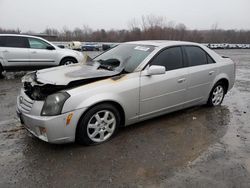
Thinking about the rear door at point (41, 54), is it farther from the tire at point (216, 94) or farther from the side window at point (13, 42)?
the tire at point (216, 94)

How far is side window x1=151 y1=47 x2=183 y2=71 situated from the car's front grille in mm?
2031

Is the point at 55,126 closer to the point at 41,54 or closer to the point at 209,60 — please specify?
the point at 209,60

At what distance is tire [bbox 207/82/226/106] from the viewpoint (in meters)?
4.96

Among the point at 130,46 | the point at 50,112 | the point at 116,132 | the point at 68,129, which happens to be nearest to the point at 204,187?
the point at 116,132

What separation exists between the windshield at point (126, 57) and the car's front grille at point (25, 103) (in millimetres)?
1354

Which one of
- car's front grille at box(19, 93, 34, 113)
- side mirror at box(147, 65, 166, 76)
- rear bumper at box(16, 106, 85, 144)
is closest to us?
rear bumper at box(16, 106, 85, 144)

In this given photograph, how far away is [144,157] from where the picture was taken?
120 inches

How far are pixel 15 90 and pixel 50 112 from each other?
4.43m

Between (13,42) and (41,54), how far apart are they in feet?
3.48

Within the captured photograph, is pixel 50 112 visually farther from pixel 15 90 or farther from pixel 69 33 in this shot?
pixel 69 33

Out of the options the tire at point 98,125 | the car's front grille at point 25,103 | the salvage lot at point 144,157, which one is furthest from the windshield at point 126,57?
the car's front grille at point 25,103

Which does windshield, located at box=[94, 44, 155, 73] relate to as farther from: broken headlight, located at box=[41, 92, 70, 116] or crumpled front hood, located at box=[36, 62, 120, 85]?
broken headlight, located at box=[41, 92, 70, 116]

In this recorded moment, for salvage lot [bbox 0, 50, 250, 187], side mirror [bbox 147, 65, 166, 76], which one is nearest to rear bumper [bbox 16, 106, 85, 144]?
salvage lot [bbox 0, 50, 250, 187]

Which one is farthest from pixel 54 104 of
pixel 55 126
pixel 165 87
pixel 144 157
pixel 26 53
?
pixel 26 53
